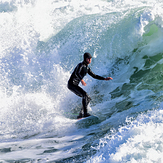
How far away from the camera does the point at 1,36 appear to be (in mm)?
11250

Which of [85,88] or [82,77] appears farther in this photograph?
[85,88]

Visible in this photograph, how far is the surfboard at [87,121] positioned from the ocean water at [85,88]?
0.37 feet

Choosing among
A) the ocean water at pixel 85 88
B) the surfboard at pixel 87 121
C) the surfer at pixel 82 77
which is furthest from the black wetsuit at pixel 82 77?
the ocean water at pixel 85 88

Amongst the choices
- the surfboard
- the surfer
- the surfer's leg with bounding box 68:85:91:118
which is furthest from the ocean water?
the surfer

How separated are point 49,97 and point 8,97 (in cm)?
162

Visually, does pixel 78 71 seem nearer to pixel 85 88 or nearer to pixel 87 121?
pixel 87 121

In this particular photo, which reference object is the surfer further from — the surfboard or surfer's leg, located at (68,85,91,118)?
the surfboard

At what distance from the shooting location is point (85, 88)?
8016 mm

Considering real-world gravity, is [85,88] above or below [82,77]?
above

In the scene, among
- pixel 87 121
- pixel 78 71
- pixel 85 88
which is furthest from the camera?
pixel 85 88

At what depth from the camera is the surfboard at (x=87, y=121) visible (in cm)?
523

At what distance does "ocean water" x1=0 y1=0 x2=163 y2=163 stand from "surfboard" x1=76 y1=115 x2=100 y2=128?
11 cm

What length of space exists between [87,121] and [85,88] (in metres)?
2.77

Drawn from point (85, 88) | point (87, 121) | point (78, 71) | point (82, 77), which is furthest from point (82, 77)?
point (85, 88)
